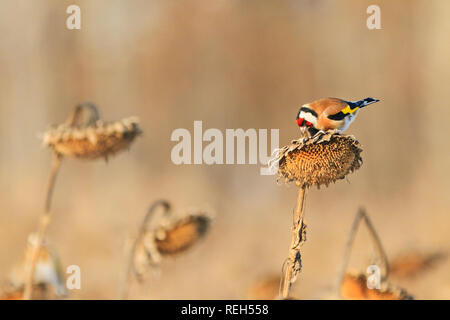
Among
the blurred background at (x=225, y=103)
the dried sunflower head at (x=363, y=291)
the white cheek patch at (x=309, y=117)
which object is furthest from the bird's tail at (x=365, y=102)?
the blurred background at (x=225, y=103)

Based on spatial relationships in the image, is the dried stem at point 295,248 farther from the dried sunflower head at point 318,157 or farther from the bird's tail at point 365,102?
the bird's tail at point 365,102

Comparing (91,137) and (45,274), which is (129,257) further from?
(91,137)

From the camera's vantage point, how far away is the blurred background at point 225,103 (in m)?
4.93

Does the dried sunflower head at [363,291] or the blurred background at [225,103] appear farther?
the blurred background at [225,103]

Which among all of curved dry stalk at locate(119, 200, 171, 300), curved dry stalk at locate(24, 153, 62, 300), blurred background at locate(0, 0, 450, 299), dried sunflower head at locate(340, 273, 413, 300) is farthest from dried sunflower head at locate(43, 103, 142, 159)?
blurred background at locate(0, 0, 450, 299)

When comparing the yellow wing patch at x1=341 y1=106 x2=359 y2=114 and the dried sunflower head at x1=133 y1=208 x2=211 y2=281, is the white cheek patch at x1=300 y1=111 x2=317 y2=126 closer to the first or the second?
the yellow wing patch at x1=341 y1=106 x2=359 y2=114

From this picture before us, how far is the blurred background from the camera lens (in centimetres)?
493

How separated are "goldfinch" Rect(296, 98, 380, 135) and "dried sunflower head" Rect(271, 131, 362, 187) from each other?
10.8 inches

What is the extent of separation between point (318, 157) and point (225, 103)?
465 cm

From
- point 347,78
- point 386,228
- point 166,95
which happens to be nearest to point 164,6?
point 166,95

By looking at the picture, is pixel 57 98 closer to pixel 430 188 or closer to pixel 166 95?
pixel 166 95

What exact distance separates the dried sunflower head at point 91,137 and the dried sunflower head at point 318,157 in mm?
552

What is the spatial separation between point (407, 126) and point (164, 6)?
2700 mm

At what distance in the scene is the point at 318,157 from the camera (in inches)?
45.9
